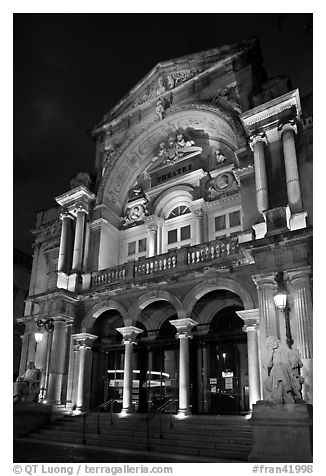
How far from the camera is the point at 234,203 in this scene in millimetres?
18312

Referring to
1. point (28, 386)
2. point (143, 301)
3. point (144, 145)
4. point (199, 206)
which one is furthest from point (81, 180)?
point (28, 386)

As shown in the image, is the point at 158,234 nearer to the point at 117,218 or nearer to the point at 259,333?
the point at 117,218

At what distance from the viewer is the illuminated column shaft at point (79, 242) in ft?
65.6

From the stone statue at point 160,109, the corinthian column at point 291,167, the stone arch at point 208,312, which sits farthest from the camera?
the stone statue at point 160,109

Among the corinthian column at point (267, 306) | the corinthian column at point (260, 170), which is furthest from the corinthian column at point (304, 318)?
the corinthian column at point (260, 170)

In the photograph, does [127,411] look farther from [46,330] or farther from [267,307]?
[267,307]

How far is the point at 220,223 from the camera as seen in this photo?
18453 mm

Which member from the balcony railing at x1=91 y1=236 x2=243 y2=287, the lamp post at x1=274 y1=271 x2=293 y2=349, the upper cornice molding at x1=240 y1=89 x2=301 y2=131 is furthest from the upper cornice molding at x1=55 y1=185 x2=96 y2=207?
A: the lamp post at x1=274 y1=271 x2=293 y2=349

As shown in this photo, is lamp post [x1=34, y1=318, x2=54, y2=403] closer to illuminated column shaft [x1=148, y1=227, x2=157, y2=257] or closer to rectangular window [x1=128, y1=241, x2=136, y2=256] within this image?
rectangular window [x1=128, y1=241, x2=136, y2=256]

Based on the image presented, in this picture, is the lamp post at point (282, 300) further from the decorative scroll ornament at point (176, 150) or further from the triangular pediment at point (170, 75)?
the triangular pediment at point (170, 75)

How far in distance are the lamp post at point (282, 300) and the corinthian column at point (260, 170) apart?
2817mm

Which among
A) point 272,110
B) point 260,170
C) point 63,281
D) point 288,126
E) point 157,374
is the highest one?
point 272,110

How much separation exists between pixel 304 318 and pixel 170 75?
580 inches

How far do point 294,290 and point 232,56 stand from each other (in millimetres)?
11798
